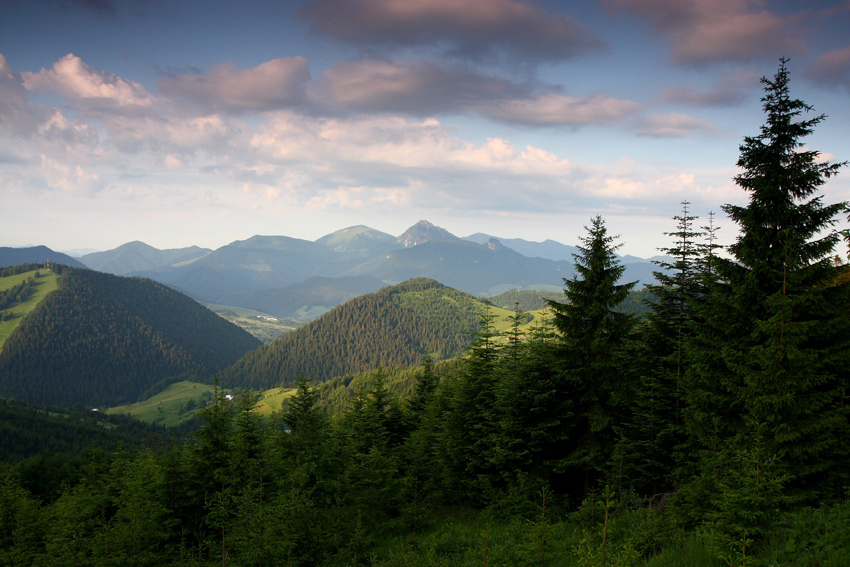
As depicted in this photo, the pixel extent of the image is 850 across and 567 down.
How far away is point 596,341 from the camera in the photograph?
19.2m

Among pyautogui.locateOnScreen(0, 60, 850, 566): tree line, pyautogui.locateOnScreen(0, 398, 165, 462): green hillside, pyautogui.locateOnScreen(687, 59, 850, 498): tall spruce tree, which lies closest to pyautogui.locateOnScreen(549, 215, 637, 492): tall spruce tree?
pyautogui.locateOnScreen(0, 60, 850, 566): tree line

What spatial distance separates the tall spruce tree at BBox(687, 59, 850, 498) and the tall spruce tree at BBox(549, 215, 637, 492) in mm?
3638

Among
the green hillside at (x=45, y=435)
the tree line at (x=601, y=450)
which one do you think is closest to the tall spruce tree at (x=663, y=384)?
the tree line at (x=601, y=450)

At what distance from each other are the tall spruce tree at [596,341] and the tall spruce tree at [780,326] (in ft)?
11.9

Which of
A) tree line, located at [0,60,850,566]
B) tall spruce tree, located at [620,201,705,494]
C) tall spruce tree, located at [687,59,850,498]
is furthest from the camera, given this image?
tall spruce tree, located at [620,201,705,494]

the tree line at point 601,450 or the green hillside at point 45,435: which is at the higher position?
the tree line at point 601,450

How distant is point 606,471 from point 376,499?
1130cm

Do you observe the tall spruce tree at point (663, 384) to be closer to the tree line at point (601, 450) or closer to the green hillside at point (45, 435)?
the tree line at point (601, 450)

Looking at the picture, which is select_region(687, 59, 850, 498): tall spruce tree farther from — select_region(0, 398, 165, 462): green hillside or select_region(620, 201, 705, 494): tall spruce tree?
select_region(0, 398, 165, 462): green hillside

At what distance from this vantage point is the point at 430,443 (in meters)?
29.5

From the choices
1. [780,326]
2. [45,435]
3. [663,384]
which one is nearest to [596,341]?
[663,384]

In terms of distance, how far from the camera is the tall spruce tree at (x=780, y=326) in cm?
1292

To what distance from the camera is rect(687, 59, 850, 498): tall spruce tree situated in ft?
42.4

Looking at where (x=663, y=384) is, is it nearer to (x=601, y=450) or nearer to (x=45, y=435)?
(x=601, y=450)
